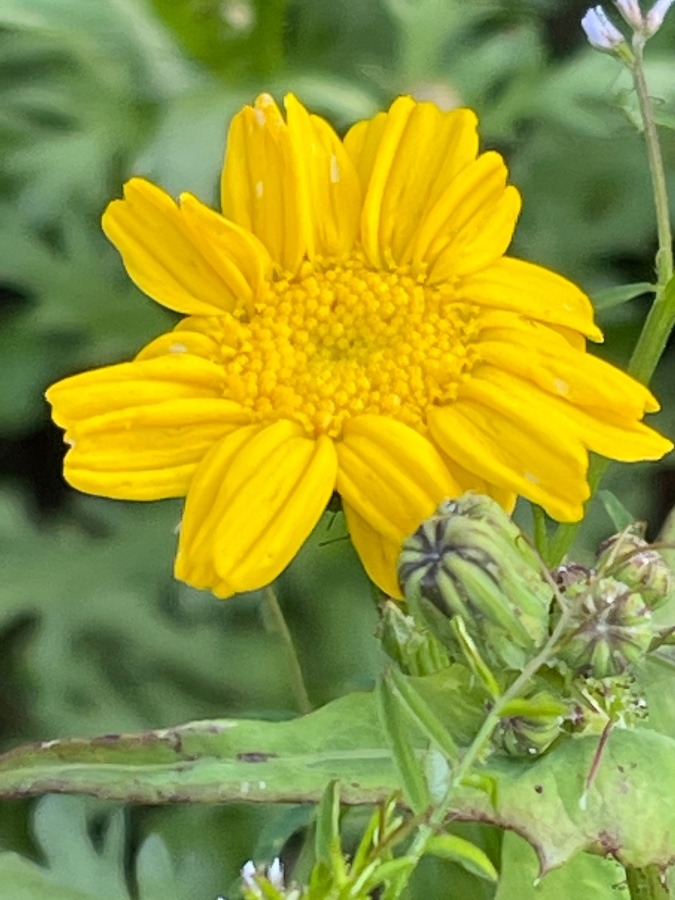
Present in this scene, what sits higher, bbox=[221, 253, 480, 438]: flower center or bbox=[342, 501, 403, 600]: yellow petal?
bbox=[221, 253, 480, 438]: flower center

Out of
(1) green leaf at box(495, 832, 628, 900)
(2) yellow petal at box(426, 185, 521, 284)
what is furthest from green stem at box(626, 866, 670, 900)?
(2) yellow petal at box(426, 185, 521, 284)

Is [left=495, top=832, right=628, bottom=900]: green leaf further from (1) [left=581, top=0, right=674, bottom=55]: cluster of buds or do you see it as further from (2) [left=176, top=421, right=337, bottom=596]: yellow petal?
(1) [left=581, top=0, right=674, bottom=55]: cluster of buds

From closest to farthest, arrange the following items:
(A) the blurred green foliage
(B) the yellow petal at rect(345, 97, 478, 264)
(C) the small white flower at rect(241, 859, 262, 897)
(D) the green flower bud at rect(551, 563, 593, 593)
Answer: (C) the small white flower at rect(241, 859, 262, 897) < (D) the green flower bud at rect(551, 563, 593, 593) < (B) the yellow petal at rect(345, 97, 478, 264) < (A) the blurred green foliage

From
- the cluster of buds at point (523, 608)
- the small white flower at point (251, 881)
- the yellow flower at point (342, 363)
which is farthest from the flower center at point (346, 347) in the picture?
the small white flower at point (251, 881)

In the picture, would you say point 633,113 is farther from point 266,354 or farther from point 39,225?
point 39,225

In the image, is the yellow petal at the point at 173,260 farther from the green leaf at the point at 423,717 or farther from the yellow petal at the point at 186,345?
the green leaf at the point at 423,717

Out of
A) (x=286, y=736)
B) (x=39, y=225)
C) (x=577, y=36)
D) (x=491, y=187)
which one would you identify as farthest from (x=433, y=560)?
(x=577, y=36)
